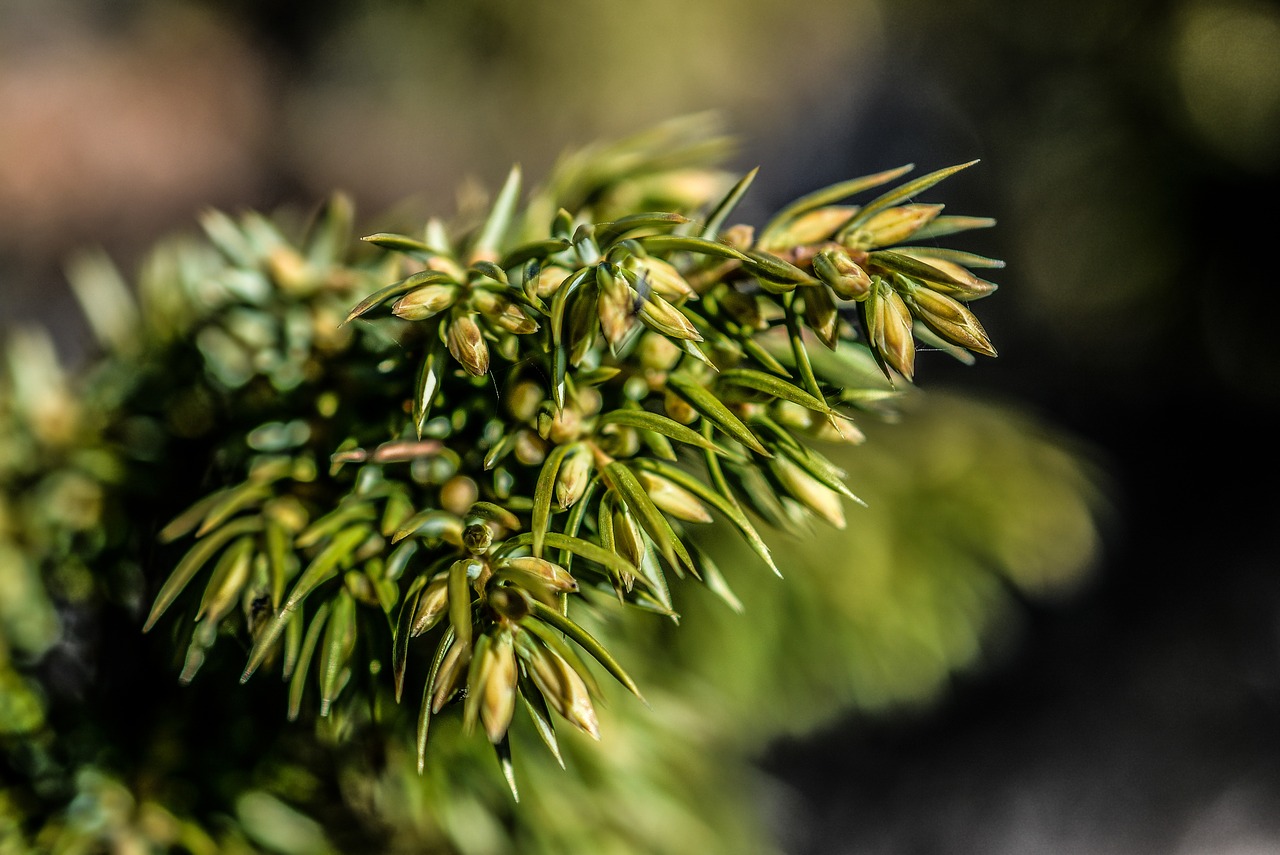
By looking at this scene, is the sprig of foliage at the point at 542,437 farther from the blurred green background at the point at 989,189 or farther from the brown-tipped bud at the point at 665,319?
the blurred green background at the point at 989,189

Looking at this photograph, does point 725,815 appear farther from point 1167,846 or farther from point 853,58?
point 853,58

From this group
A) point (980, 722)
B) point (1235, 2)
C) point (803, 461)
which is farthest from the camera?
point (1235, 2)

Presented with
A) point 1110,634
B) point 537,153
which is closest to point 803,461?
point 1110,634

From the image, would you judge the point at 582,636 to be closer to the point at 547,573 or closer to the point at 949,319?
the point at 547,573

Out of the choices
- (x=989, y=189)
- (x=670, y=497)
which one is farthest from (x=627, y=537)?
(x=989, y=189)

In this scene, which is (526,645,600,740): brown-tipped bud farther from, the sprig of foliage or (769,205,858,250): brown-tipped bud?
(769,205,858,250): brown-tipped bud

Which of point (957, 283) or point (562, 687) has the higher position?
point (957, 283)
